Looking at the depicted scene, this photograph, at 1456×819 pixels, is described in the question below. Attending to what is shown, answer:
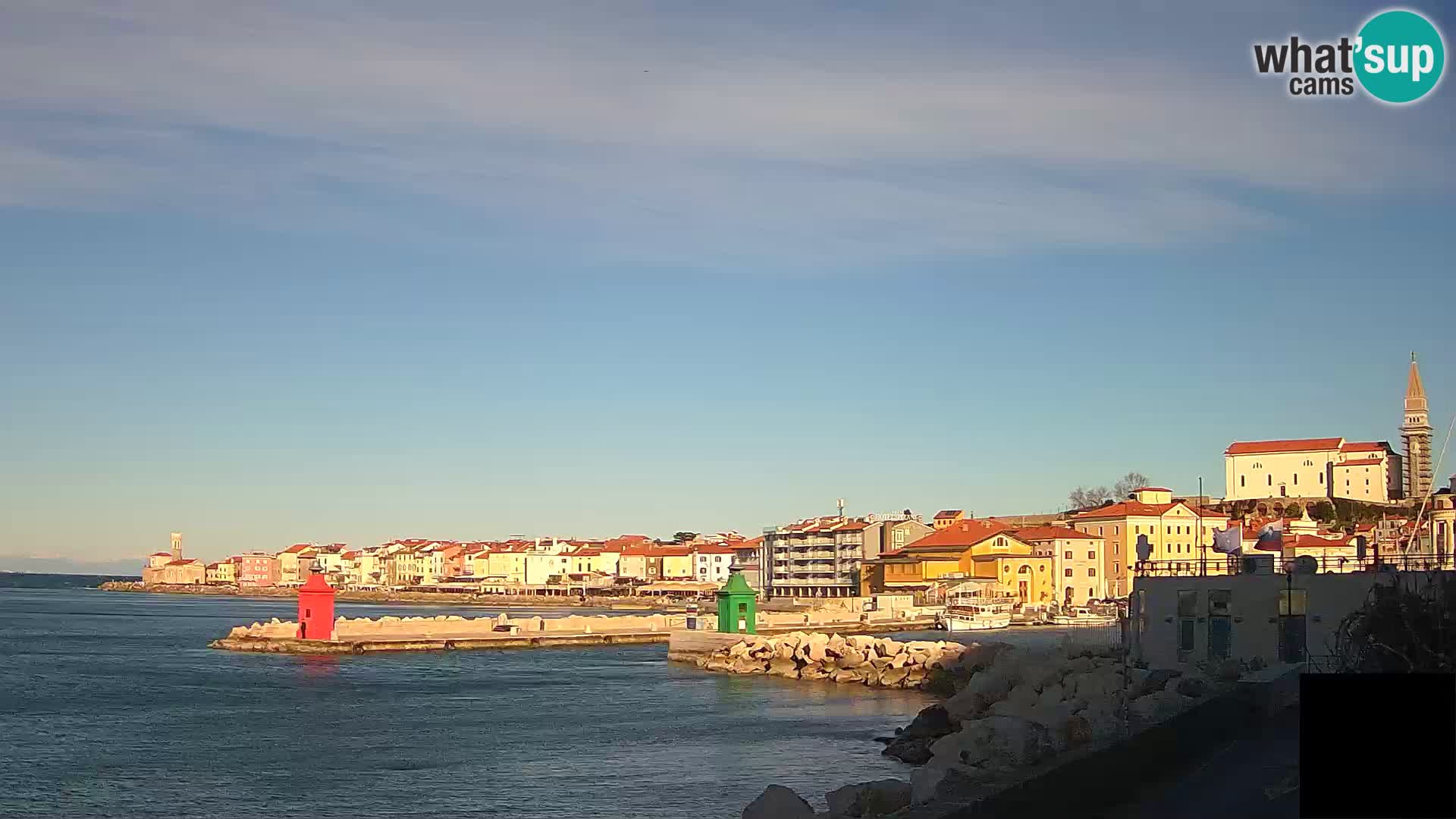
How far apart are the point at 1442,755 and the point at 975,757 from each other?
16.3m

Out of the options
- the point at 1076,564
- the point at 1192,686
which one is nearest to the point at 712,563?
the point at 1076,564

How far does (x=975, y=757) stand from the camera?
18016mm

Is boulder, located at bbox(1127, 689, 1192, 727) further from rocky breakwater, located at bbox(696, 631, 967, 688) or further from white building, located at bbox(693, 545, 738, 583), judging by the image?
white building, located at bbox(693, 545, 738, 583)

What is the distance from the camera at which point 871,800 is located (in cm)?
1491

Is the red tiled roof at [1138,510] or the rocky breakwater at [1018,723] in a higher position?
the red tiled roof at [1138,510]

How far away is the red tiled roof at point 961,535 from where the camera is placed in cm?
8300

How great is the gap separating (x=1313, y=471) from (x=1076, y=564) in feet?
94.6

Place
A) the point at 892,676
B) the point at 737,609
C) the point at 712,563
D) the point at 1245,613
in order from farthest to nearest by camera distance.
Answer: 1. the point at 712,563
2. the point at 737,609
3. the point at 892,676
4. the point at 1245,613

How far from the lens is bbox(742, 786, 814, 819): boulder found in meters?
14.3

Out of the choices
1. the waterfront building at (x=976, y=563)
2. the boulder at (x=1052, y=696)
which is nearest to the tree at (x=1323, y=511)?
the waterfront building at (x=976, y=563)

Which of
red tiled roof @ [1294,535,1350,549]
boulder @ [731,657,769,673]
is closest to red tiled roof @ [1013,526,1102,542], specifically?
red tiled roof @ [1294,535,1350,549]

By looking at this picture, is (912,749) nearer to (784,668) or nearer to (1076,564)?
(784,668)

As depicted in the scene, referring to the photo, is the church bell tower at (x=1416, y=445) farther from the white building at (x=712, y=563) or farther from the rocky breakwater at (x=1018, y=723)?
the rocky breakwater at (x=1018, y=723)

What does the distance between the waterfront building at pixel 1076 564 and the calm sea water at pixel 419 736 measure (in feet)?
124
